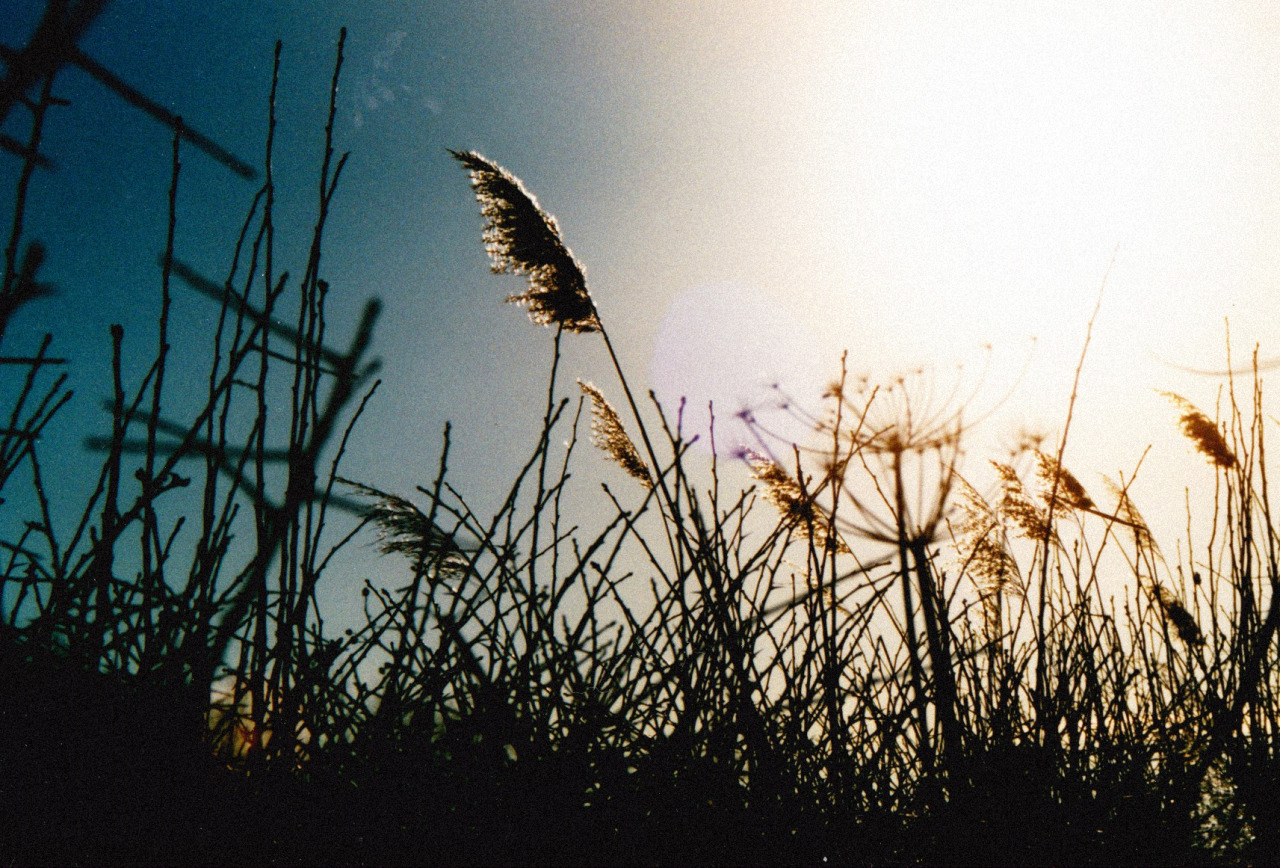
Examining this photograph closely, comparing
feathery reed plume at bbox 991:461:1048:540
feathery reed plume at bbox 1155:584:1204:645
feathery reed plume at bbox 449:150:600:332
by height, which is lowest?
feathery reed plume at bbox 1155:584:1204:645

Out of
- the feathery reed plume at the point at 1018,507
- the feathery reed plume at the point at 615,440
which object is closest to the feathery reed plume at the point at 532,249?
the feathery reed plume at the point at 615,440

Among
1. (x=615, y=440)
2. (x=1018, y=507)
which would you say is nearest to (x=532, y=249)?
(x=615, y=440)

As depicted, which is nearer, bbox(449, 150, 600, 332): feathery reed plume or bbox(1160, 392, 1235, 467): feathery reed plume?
bbox(449, 150, 600, 332): feathery reed plume

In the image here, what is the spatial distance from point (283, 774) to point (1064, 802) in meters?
1.73

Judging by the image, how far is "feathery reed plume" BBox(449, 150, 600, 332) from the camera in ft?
9.52

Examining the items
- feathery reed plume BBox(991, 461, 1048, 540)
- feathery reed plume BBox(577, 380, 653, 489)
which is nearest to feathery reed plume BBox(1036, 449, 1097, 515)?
feathery reed plume BBox(991, 461, 1048, 540)

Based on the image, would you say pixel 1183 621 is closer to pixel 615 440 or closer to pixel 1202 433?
pixel 1202 433

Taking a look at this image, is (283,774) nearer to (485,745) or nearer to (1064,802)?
(485,745)

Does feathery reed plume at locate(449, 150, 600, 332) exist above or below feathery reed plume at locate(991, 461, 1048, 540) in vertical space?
above

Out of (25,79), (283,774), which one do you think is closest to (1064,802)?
(283,774)

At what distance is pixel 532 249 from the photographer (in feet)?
9.63

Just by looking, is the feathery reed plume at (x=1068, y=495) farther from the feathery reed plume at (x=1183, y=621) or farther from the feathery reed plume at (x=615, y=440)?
the feathery reed plume at (x=615, y=440)

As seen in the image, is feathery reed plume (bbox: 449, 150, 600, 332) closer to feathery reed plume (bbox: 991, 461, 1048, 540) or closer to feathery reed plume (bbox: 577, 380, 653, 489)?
feathery reed plume (bbox: 577, 380, 653, 489)

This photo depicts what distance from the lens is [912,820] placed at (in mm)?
1683
